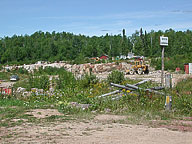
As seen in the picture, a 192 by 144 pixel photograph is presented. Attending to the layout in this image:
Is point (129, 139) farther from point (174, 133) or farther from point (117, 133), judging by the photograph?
point (174, 133)

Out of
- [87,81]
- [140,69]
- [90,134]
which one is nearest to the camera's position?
[90,134]

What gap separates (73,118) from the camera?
31.2ft

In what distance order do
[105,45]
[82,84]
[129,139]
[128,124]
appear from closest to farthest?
[129,139] < [128,124] < [82,84] < [105,45]

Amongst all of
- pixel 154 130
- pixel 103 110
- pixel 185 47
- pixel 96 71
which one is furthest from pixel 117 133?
pixel 185 47

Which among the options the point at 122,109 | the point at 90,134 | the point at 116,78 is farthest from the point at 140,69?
the point at 90,134

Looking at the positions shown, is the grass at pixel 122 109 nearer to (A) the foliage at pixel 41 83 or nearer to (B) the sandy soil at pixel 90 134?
(B) the sandy soil at pixel 90 134

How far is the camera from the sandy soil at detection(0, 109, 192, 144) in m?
6.55

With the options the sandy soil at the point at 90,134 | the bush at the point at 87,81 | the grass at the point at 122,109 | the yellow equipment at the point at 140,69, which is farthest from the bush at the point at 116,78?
the yellow equipment at the point at 140,69

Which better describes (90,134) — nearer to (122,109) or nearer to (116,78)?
(122,109)

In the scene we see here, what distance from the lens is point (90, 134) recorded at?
23.6 feet

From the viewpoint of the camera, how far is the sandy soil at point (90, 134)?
655cm

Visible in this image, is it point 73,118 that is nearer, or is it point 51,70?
point 73,118

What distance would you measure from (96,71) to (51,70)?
22.4ft

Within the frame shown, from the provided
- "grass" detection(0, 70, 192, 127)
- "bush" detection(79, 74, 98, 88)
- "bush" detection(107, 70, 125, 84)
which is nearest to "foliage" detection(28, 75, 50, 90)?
"bush" detection(79, 74, 98, 88)
